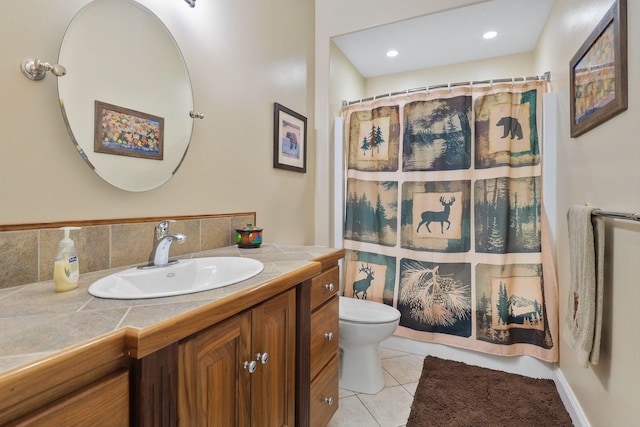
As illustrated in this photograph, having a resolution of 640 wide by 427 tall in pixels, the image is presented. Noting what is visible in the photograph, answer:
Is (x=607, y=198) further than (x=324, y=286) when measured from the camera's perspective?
No

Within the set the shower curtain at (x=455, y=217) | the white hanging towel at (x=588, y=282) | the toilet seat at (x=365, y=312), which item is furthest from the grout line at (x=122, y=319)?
the shower curtain at (x=455, y=217)

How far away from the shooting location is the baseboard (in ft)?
4.78

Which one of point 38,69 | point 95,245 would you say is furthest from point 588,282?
point 38,69

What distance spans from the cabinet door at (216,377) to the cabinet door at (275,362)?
0.04 metres

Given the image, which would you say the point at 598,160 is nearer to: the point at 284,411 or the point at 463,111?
the point at 463,111

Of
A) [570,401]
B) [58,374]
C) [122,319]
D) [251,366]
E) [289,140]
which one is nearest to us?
[58,374]

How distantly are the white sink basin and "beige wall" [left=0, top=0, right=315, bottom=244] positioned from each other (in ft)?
0.86

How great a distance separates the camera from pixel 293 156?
2082 mm

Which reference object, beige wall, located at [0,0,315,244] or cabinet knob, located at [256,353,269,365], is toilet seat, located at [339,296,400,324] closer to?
beige wall, located at [0,0,315,244]

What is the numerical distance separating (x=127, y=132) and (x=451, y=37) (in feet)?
8.03

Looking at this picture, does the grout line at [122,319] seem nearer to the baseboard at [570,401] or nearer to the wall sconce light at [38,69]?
the wall sconce light at [38,69]

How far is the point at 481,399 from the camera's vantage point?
172 cm

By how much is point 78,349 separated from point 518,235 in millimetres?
2245

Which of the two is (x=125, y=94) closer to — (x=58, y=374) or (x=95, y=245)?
(x=95, y=245)
